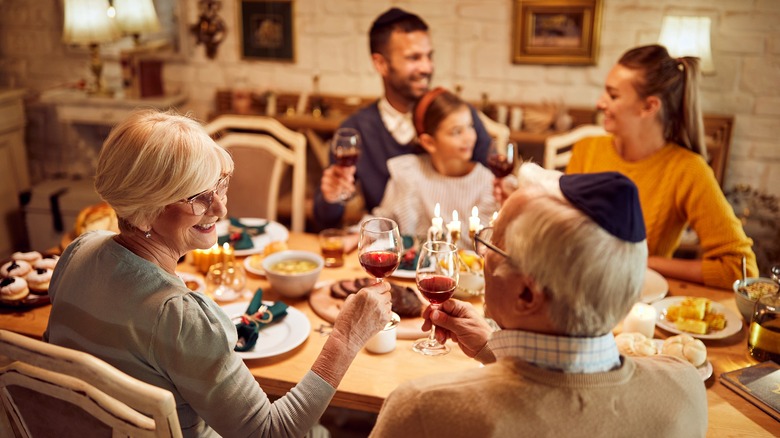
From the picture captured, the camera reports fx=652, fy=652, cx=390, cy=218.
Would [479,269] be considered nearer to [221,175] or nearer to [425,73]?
[221,175]

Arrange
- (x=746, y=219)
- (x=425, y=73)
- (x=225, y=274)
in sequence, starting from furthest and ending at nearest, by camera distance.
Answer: (x=746, y=219)
(x=425, y=73)
(x=225, y=274)

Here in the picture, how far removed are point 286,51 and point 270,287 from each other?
2479mm

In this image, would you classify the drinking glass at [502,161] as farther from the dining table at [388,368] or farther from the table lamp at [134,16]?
the table lamp at [134,16]

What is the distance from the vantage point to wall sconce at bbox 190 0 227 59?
4.16m

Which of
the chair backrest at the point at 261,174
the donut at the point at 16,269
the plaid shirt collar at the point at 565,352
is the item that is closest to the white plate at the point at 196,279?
the donut at the point at 16,269

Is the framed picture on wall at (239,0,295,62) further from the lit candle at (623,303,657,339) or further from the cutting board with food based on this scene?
the lit candle at (623,303,657,339)

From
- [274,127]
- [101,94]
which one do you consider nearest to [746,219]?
[274,127]

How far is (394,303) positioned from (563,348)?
2.70ft

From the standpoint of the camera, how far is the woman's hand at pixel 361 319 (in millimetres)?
1456

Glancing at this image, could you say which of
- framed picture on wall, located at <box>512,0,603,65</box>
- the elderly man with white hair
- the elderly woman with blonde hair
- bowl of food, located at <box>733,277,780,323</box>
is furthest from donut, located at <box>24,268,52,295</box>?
framed picture on wall, located at <box>512,0,603,65</box>

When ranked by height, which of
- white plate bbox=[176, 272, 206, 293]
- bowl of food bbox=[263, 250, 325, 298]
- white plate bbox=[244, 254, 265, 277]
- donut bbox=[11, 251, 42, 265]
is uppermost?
donut bbox=[11, 251, 42, 265]

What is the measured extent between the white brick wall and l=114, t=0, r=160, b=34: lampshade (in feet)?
1.30

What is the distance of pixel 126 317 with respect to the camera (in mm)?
1288

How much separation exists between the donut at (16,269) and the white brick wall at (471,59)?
2499 mm
